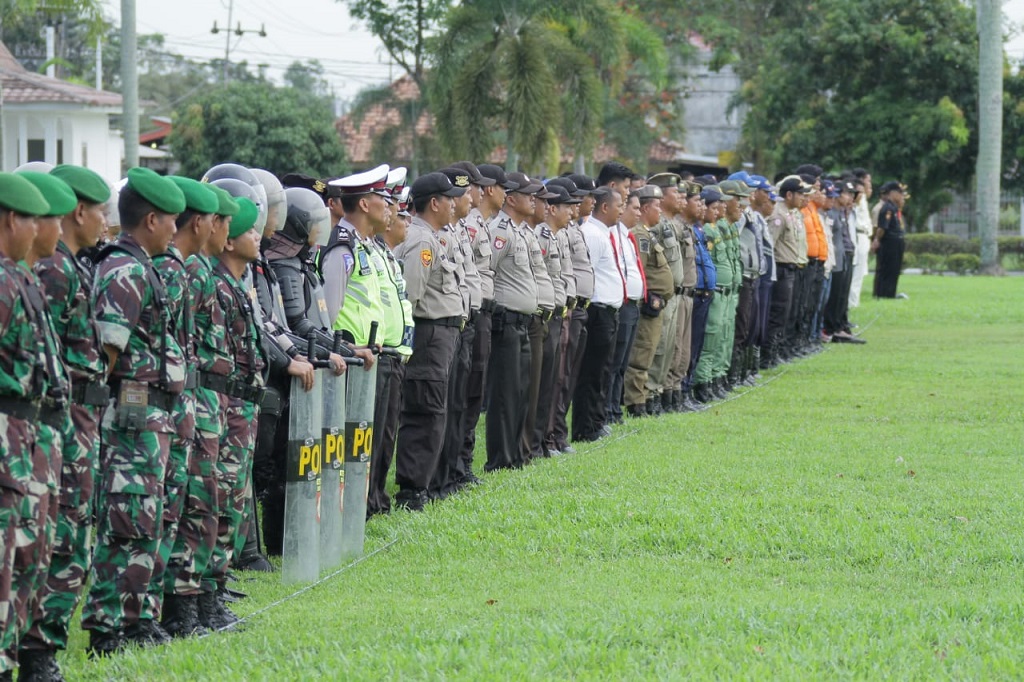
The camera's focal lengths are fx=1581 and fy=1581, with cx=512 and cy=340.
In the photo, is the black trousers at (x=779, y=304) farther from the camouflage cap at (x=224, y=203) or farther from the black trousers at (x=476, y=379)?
the camouflage cap at (x=224, y=203)

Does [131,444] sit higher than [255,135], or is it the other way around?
[255,135]

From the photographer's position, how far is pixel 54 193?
545 centimetres

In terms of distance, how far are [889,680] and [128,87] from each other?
18.1 metres

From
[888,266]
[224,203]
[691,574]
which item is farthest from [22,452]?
[888,266]

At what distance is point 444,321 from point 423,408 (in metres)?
0.58

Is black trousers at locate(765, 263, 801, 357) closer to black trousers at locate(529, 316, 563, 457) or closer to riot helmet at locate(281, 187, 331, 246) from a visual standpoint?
black trousers at locate(529, 316, 563, 457)

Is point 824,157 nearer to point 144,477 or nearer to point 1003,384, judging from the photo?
point 1003,384

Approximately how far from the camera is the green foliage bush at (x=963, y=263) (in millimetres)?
42125

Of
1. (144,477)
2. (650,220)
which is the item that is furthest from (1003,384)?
(144,477)

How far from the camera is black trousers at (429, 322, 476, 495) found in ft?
34.6

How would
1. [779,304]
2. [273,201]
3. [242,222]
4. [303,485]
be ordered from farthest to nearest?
[779,304]
[273,201]
[303,485]
[242,222]

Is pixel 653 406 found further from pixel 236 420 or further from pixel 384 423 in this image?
pixel 236 420

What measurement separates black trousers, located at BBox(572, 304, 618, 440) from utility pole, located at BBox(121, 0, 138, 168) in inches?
398

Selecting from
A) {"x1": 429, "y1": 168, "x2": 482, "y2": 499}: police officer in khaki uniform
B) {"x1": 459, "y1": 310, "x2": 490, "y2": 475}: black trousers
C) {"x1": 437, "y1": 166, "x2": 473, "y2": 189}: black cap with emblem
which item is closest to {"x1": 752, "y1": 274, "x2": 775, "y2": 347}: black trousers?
{"x1": 459, "y1": 310, "x2": 490, "y2": 475}: black trousers
